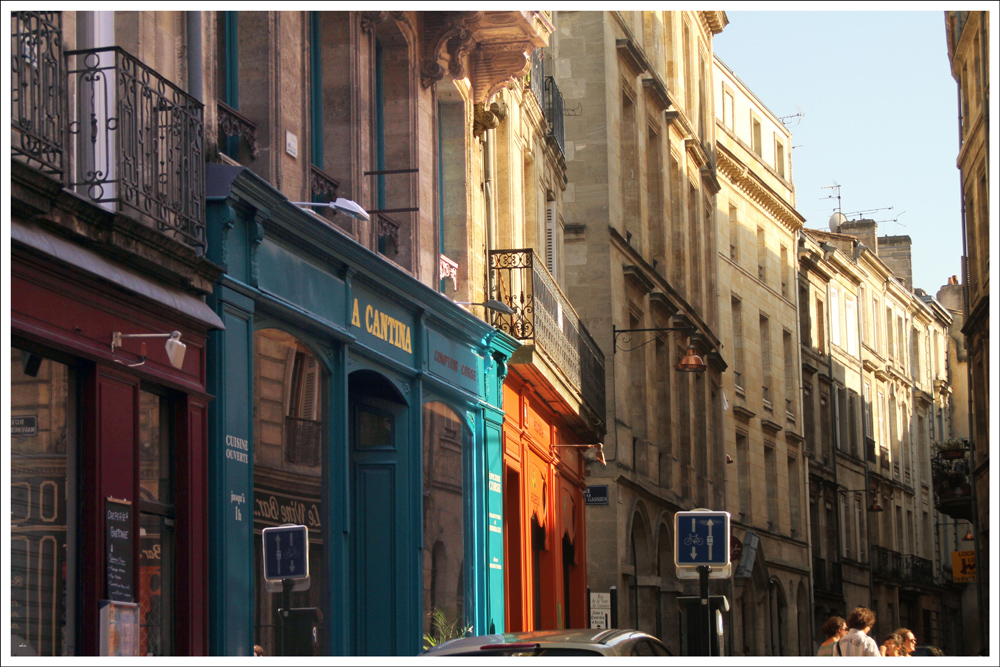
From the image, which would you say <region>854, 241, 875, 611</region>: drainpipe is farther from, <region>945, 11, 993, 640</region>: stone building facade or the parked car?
the parked car

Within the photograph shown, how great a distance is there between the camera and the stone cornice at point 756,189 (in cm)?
4659

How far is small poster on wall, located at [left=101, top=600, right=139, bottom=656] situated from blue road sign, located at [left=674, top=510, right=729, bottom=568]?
4839 mm

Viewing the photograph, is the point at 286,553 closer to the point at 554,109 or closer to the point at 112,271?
the point at 112,271

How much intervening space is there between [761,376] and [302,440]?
1385 inches

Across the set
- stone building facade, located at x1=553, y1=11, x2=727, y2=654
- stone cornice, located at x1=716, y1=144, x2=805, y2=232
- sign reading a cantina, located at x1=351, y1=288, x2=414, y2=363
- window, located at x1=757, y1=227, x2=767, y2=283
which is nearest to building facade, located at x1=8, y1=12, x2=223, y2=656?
sign reading a cantina, located at x1=351, y1=288, x2=414, y2=363

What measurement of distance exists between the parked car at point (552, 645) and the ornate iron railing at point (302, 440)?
4218 millimetres

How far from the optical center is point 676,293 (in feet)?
122

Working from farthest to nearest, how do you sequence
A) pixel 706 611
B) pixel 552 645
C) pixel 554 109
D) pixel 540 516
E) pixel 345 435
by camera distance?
pixel 554 109, pixel 540 516, pixel 345 435, pixel 706 611, pixel 552 645

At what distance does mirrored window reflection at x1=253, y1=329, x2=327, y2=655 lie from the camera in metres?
13.3

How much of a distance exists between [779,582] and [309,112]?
3414cm

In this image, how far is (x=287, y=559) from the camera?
11.4 m

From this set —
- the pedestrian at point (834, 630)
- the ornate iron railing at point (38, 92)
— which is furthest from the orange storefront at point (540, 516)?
the ornate iron railing at point (38, 92)

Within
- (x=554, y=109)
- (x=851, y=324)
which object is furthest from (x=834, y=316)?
(x=554, y=109)

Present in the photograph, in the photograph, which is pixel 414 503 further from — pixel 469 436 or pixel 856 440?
pixel 856 440
